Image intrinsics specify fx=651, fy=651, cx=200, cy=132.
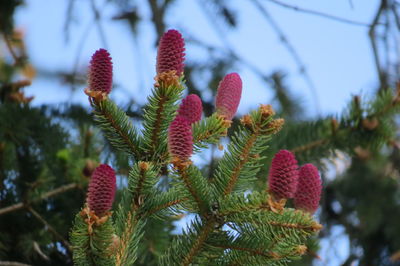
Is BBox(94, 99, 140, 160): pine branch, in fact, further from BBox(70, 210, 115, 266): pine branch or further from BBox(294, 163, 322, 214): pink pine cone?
BBox(294, 163, 322, 214): pink pine cone

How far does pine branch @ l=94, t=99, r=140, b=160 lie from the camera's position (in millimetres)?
979

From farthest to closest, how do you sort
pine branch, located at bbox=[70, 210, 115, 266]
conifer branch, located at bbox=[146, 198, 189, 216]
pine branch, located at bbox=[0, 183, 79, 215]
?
pine branch, located at bbox=[0, 183, 79, 215]
conifer branch, located at bbox=[146, 198, 189, 216]
pine branch, located at bbox=[70, 210, 115, 266]

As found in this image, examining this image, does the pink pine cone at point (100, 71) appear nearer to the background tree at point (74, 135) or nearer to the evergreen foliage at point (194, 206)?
the evergreen foliage at point (194, 206)

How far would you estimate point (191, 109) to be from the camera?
1.06 m

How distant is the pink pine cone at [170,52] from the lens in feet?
3.17

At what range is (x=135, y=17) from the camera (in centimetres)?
257

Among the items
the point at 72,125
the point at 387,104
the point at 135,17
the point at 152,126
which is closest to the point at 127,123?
the point at 152,126

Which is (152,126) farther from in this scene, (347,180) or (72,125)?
(347,180)

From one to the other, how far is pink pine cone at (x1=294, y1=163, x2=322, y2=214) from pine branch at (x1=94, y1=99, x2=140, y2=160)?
273mm

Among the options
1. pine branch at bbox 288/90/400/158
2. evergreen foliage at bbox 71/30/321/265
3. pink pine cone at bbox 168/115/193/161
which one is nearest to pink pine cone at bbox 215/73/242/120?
evergreen foliage at bbox 71/30/321/265

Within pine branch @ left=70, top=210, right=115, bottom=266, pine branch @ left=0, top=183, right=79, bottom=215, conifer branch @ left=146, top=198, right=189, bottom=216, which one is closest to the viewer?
pine branch @ left=70, top=210, right=115, bottom=266

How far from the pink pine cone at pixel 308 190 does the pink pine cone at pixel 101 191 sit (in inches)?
12.8

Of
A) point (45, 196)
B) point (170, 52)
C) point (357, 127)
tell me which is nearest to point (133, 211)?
point (170, 52)

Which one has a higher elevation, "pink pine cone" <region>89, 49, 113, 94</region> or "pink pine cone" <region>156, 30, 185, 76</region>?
"pink pine cone" <region>156, 30, 185, 76</region>
